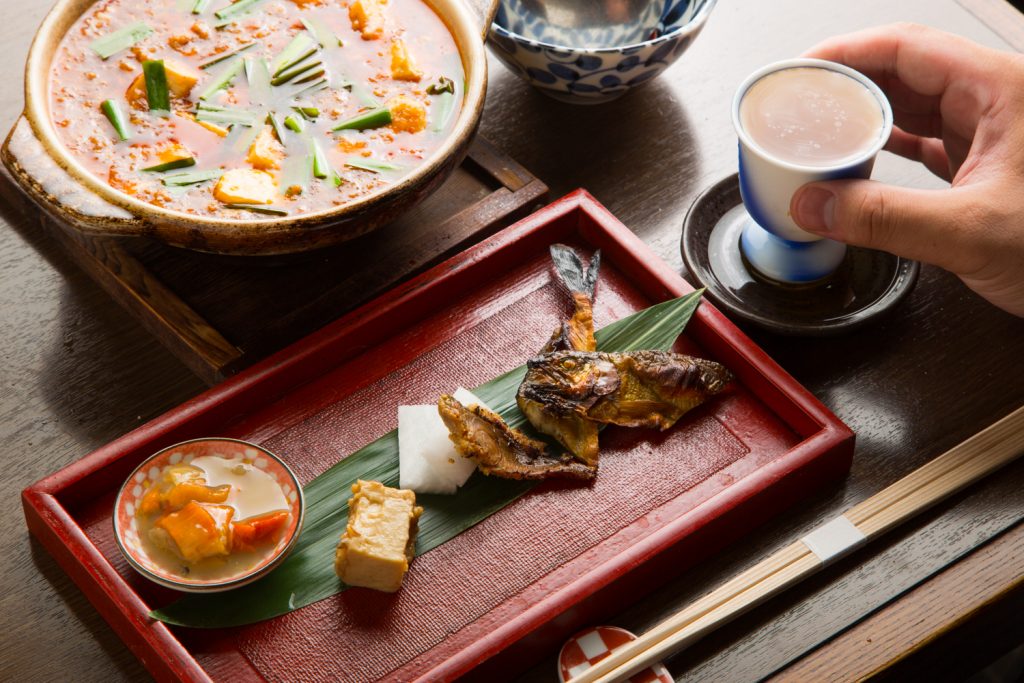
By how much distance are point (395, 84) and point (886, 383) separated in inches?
46.3

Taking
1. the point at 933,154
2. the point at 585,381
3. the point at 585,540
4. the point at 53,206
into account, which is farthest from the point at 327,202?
the point at 933,154

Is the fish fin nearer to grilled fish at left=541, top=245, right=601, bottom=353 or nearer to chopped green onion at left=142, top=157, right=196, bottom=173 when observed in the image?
grilled fish at left=541, top=245, right=601, bottom=353

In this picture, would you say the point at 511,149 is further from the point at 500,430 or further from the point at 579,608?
the point at 579,608

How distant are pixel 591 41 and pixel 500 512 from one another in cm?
133

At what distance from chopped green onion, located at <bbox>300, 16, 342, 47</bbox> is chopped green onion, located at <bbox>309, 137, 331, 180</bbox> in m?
0.29

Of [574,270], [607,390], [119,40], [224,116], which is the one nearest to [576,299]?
[574,270]

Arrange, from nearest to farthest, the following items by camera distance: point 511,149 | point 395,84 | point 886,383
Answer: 1. point 886,383
2. point 395,84
3. point 511,149

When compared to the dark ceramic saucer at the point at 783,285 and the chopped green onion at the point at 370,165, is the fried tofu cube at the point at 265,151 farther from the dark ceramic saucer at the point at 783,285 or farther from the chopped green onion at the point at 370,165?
the dark ceramic saucer at the point at 783,285

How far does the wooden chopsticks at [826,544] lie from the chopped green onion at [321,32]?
1403mm

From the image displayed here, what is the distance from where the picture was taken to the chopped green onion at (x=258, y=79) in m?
2.17

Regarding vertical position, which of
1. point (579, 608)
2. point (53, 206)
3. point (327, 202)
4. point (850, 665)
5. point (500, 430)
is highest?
point (53, 206)

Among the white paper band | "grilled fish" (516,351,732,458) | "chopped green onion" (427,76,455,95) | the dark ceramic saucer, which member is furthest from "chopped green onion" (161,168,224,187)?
the white paper band

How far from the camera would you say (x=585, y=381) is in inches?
71.1

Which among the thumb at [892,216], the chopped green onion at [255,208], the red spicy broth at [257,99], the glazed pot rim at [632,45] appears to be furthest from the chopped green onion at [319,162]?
the thumb at [892,216]
